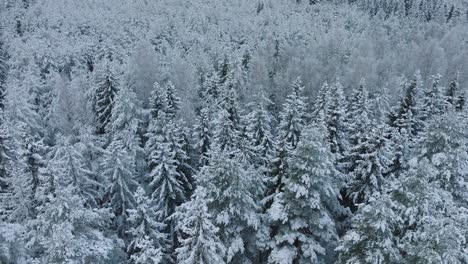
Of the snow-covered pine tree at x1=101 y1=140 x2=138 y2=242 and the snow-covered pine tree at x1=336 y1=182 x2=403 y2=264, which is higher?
the snow-covered pine tree at x1=336 y1=182 x2=403 y2=264

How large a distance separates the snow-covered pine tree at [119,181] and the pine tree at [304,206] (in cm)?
1172

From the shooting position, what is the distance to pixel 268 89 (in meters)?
57.3

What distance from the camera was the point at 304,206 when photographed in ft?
→ 65.6

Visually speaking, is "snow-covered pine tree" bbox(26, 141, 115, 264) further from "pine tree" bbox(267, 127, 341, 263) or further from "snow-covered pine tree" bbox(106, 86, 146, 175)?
"snow-covered pine tree" bbox(106, 86, 146, 175)

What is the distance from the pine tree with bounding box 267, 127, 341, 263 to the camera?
19.4m

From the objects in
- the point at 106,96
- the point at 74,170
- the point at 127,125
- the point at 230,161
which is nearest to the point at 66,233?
the point at 230,161

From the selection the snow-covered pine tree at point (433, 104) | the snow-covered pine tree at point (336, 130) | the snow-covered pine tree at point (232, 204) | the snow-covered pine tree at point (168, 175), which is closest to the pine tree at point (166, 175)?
the snow-covered pine tree at point (168, 175)

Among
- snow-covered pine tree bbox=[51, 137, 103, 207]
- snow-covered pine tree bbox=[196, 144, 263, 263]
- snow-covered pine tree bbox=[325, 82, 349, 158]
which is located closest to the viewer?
snow-covered pine tree bbox=[196, 144, 263, 263]

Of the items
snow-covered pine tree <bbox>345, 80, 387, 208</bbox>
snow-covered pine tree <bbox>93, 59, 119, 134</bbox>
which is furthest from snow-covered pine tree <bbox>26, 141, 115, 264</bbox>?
snow-covered pine tree <bbox>93, 59, 119, 134</bbox>

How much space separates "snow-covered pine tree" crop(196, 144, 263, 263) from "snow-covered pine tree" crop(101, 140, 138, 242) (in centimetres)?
806

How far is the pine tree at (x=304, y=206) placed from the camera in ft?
63.6

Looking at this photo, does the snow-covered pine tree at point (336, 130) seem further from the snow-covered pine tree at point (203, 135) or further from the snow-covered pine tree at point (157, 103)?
the snow-covered pine tree at point (157, 103)

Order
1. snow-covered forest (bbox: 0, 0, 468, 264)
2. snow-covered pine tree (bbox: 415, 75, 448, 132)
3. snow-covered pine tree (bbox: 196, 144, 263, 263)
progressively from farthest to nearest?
snow-covered pine tree (bbox: 415, 75, 448, 132) < snow-covered pine tree (bbox: 196, 144, 263, 263) < snow-covered forest (bbox: 0, 0, 468, 264)

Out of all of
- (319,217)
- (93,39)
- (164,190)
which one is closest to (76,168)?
(164,190)
